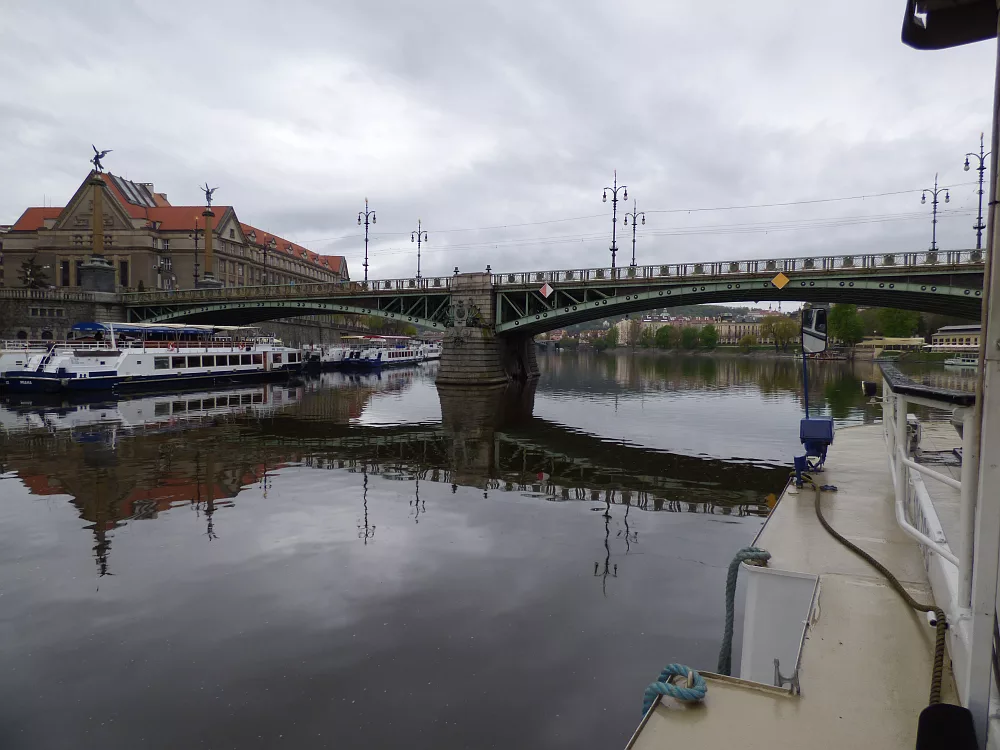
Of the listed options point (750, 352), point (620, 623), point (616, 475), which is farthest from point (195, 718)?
point (750, 352)

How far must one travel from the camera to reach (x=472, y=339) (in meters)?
44.9

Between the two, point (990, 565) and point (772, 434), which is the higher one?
point (990, 565)

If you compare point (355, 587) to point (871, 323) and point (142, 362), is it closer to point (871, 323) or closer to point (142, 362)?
point (142, 362)

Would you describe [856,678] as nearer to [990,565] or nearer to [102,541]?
[990,565]

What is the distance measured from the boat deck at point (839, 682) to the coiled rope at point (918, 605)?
0.37 feet

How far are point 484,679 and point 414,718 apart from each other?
0.94 meters

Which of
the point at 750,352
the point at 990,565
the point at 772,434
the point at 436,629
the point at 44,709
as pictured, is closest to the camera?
the point at 990,565

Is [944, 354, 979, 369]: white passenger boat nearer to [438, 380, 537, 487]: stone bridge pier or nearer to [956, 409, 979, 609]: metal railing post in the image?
[956, 409, 979, 609]: metal railing post

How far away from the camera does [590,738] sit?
5.70 m

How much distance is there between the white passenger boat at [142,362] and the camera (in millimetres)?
35656

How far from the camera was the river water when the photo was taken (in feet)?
19.8

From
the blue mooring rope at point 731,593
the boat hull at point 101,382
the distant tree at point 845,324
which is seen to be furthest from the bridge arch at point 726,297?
the distant tree at point 845,324

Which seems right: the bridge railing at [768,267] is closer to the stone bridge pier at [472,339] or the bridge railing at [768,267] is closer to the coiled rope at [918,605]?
the stone bridge pier at [472,339]

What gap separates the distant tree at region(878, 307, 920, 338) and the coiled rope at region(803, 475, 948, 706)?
101 metres
